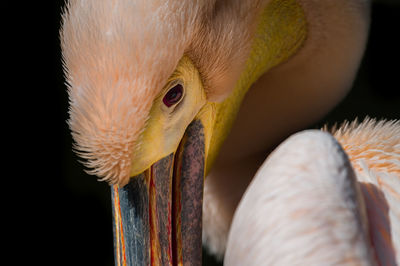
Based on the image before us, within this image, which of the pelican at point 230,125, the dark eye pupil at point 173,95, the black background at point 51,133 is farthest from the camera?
the black background at point 51,133

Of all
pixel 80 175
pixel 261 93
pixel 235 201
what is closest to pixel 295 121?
pixel 261 93

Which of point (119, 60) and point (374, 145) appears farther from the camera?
point (374, 145)

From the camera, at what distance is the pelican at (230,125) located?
905 millimetres

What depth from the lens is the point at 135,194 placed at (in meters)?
1.13

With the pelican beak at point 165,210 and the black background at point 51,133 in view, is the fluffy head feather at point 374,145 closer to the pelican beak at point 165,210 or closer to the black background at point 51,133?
the pelican beak at point 165,210

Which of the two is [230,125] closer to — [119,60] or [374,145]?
[374,145]

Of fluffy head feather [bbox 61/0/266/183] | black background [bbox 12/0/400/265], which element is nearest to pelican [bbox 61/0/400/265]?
fluffy head feather [bbox 61/0/266/183]

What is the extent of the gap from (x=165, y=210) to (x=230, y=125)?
339 millimetres

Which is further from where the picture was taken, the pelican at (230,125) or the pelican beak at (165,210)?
the pelican beak at (165,210)

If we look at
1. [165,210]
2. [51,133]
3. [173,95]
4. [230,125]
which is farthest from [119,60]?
[51,133]

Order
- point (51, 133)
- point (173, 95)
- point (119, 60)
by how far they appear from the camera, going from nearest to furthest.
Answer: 1. point (119, 60)
2. point (173, 95)
3. point (51, 133)

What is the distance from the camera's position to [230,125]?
140 centimetres

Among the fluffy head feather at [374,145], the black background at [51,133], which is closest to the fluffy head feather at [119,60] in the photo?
the fluffy head feather at [374,145]

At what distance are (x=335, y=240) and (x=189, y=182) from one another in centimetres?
43
